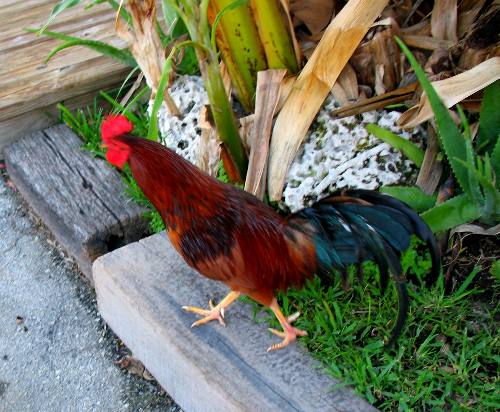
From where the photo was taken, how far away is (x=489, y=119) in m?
2.23

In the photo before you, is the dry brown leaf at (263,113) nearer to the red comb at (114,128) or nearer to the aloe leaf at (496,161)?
the red comb at (114,128)

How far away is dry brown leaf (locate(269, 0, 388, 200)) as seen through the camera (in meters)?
2.35

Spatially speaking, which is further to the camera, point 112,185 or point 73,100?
point 73,100

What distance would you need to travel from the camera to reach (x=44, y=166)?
317cm

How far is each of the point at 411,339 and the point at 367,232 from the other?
516mm

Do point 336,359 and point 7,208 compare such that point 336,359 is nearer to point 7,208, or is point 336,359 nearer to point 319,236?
point 319,236

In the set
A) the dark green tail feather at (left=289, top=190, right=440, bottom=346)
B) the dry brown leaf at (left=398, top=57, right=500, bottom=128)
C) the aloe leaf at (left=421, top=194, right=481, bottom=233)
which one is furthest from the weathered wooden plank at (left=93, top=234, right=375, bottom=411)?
the dry brown leaf at (left=398, top=57, right=500, bottom=128)

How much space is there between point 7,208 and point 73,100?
64 centimetres

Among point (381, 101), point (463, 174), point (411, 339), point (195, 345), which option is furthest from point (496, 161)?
point (195, 345)

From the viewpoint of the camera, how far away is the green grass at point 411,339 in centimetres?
199

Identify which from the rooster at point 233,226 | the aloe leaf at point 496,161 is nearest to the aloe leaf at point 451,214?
the aloe leaf at point 496,161

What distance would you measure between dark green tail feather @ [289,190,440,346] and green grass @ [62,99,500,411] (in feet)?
0.69

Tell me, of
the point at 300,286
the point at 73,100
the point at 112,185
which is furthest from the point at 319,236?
the point at 73,100

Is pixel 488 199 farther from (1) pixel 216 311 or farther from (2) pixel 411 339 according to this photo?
(1) pixel 216 311
